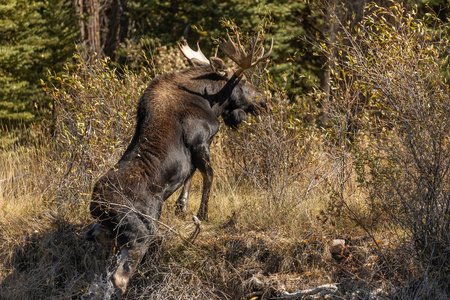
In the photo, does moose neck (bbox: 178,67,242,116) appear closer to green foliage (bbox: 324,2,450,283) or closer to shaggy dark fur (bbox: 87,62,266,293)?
shaggy dark fur (bbox: 87,62,266,293)

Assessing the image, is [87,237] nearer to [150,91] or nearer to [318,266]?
[150,91]

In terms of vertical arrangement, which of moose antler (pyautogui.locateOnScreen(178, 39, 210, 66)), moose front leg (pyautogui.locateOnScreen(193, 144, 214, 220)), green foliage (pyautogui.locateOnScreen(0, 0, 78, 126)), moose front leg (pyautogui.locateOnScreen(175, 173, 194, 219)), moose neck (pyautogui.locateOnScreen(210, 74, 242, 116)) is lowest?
green foliage (pyautogui.locateOnScreen(0, 0, 78, 126))

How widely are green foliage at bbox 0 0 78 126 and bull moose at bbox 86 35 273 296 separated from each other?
6.60 metres

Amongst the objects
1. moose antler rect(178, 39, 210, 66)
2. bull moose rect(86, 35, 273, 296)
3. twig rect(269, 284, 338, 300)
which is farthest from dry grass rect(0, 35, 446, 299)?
moose antler rect(178, 39, 210, 66)

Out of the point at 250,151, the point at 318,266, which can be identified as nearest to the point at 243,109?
the point at 250,151

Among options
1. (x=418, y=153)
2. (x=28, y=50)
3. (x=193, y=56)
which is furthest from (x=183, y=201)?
(x=28, y=50)

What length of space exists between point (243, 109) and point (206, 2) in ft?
27.9

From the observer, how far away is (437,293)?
5.89m

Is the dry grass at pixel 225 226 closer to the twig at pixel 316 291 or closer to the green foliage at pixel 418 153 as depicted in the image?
the twig at pixel 316 291

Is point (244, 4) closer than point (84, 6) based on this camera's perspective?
Yes

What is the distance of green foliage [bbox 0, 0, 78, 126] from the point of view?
13.7 m

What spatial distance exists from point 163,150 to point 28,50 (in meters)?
8.33

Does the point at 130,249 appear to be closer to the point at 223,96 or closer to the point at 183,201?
the point at 183,201

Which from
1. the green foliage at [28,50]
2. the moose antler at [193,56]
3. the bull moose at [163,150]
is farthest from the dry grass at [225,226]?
the green foliage at [28,50]
